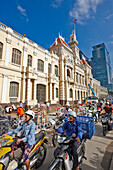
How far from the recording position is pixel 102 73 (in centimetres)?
10175

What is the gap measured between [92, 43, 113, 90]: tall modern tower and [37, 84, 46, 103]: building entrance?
102m

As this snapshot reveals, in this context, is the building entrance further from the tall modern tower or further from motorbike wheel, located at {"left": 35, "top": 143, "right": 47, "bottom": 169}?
the tall modern tower

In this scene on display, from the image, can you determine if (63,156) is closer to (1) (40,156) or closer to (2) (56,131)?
(1) (40,156)

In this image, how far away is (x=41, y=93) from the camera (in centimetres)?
1534

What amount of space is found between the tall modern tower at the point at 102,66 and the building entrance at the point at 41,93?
102 meters

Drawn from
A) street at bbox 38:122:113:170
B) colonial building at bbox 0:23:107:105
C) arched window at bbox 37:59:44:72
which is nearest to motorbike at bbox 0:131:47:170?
street at bbox 38:122:113:170

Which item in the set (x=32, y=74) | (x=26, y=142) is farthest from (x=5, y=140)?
(x=32, y=74)

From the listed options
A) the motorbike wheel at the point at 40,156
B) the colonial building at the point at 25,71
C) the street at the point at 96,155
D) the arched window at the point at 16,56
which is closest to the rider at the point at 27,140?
the motorbike wheel at the point at 40,156

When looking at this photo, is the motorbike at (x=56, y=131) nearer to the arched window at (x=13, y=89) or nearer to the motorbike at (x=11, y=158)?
the motorbike at (x=11, y=158)

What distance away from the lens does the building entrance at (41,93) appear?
579 inches

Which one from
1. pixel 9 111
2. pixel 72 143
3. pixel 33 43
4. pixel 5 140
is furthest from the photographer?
pixel 33 43

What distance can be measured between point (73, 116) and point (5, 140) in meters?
1.79

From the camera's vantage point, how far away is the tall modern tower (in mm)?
100031

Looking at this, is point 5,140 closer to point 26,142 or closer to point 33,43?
point 26,142
